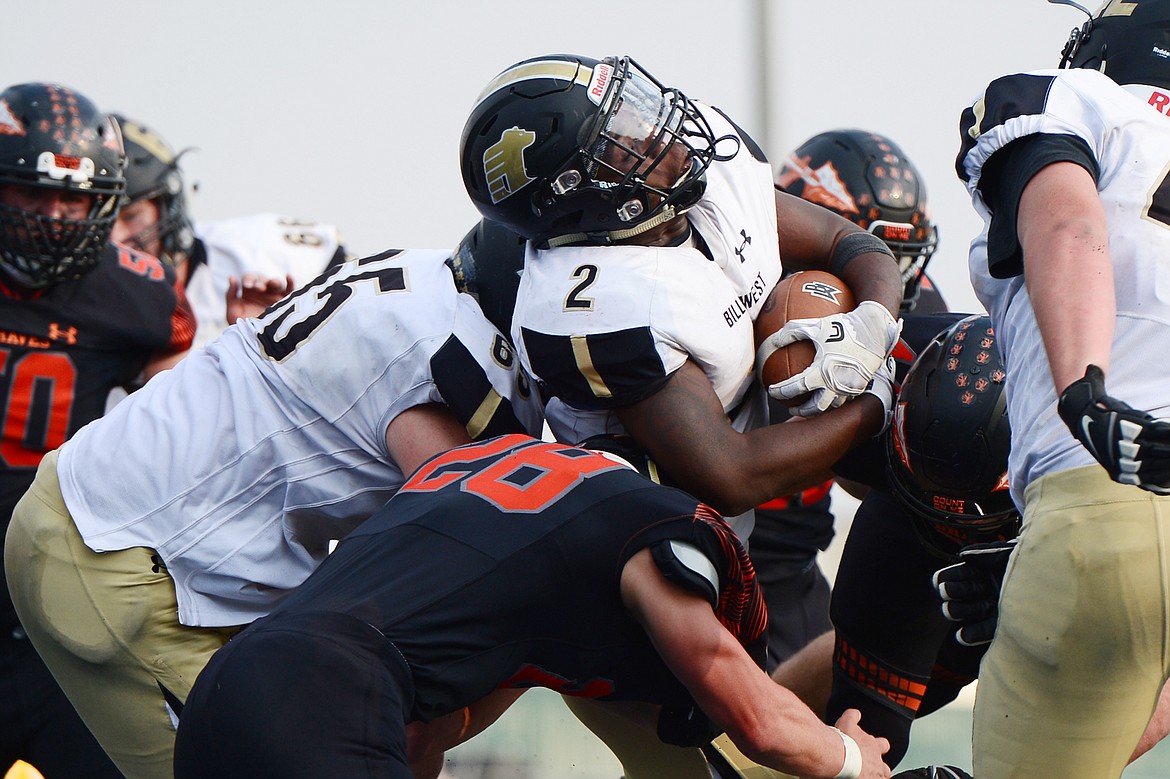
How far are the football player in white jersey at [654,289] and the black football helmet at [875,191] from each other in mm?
1279

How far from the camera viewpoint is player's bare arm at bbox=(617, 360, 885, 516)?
233 cm

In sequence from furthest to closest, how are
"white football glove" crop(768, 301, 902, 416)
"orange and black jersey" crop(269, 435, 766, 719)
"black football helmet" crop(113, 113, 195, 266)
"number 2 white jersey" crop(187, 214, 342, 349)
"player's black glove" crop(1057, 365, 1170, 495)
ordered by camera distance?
"black football helmet" crop(113, 113, 195, 266) < "number 2 white jersey" crop(187, 214, 342, 349) < "white football glove" crop(768, 301, 902, 416) < "orange and black jersey" crop(269, 435, 766, 719) < "player's black glove" crop(1057, 365, 1170, 495)

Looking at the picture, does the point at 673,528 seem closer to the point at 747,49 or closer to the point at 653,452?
the point at 653,452

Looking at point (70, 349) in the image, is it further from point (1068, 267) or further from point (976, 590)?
point (1068, 267)

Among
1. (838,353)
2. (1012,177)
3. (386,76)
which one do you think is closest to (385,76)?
(386,76)

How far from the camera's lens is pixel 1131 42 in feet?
6.65

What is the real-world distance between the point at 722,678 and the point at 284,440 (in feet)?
3.44

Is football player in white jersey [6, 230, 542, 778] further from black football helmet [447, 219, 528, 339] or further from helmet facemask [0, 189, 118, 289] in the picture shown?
helmet facemask [0, 189, 118, 289]

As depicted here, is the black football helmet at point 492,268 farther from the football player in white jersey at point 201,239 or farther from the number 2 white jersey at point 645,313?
the football player in white jersey at point 201,239

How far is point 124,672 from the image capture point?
262cm

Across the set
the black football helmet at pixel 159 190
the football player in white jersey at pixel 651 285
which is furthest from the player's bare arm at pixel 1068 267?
the black football helmet at pixel 159 190

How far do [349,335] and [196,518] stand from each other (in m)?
0.46

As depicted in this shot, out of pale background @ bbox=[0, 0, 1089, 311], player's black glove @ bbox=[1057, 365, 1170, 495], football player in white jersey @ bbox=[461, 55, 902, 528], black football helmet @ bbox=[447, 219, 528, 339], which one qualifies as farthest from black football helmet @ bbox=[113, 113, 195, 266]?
Answer: player's black glove @ bbox=[1057, 365, 1170, 495]

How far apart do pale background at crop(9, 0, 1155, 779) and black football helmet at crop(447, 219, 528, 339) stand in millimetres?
3400
